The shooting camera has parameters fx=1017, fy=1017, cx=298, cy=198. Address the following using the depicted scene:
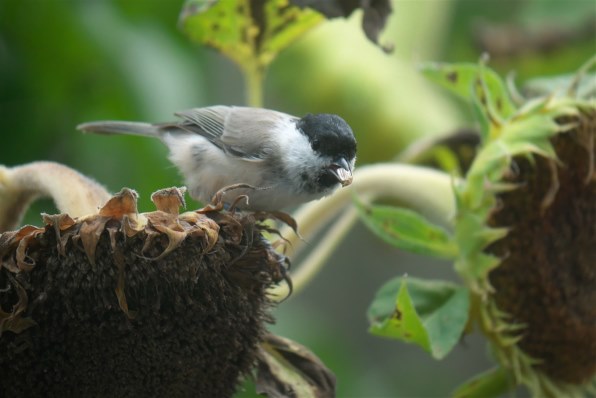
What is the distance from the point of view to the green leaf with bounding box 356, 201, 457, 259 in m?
1.56

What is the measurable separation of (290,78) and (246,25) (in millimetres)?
836

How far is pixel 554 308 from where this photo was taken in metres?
1.56

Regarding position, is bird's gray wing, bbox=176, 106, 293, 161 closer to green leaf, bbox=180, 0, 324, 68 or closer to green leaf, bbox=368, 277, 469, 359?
green leaf, bbox=180, 0, 324, 68

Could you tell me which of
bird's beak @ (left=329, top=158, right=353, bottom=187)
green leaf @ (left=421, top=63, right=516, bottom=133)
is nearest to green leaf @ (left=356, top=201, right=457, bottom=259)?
green leaf @ (left=421, top=63, right=516, bottom=133)

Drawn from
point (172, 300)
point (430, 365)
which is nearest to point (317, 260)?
point (172, 300)

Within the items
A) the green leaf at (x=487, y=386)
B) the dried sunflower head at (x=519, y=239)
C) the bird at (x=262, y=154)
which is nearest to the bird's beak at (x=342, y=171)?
the bird at (x=262, y=154)

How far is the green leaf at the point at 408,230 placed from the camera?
1.56 meters

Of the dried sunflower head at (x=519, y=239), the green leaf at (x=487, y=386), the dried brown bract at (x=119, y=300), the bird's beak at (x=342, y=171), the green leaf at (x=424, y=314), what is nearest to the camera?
the dried brown bract at (x=119, y=300)

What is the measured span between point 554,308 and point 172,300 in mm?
691

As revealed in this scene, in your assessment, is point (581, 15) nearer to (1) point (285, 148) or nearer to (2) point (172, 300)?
(1) point (285, 148)

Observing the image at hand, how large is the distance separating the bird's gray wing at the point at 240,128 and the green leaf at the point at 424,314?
28cm

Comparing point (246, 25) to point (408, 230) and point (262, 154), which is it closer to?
point (262, 154)

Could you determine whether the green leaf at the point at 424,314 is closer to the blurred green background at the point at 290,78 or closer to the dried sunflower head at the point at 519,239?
the dried sunflower head at the point at 519,239

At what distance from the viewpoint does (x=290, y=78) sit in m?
2.48
